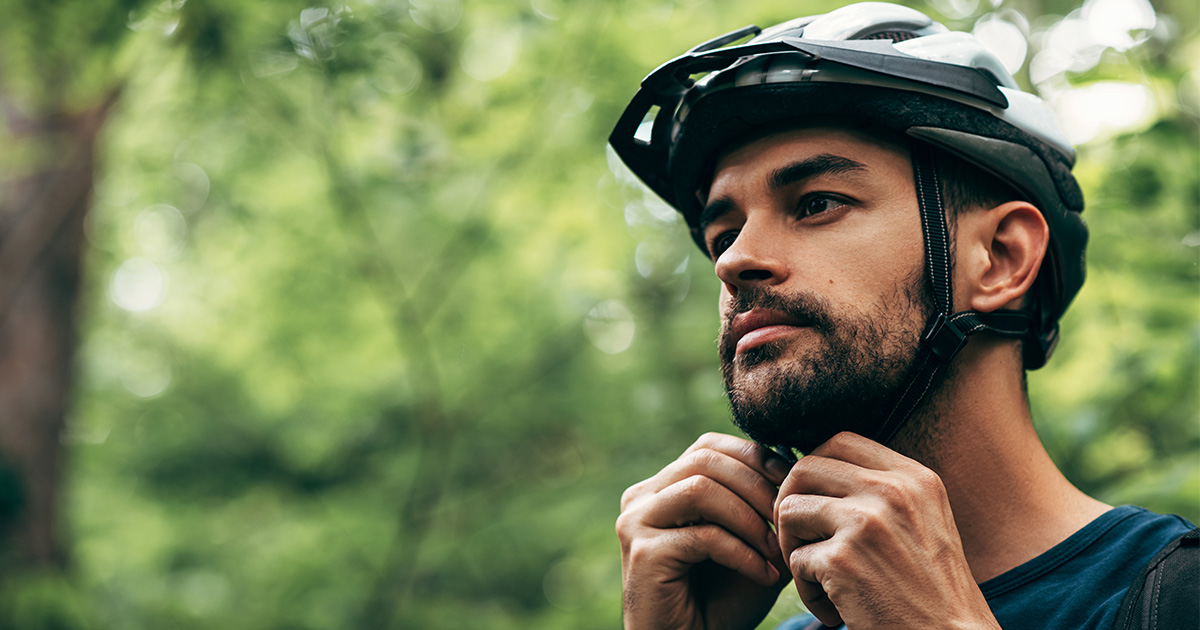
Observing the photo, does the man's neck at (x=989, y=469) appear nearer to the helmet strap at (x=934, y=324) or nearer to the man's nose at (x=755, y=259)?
the helmet strap at (x=934, y=324)

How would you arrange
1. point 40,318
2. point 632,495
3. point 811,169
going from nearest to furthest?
point 811,169 → point 632,495 → point 40,318

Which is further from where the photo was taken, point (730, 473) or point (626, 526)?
point (626, 526)

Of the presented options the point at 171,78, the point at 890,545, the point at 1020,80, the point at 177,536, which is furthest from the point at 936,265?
the point at 177,536

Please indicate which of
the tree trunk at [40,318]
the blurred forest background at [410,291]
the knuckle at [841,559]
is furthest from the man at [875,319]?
the tree trunk at [40,318]

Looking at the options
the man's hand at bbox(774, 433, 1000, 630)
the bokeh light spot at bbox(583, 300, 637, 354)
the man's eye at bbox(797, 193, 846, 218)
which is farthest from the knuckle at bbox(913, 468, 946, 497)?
the bokeh light spot at bbox(583, 300, 637, 354)

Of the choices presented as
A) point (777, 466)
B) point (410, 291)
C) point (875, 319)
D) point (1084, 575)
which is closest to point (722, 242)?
point (875, 319)

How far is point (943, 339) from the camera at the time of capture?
84.0 inches

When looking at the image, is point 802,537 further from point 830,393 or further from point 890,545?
point 830,393

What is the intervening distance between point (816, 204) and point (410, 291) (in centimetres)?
506

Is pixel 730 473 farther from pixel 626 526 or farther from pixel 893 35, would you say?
pixel 893 35

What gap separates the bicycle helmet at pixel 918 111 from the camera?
2.17 metres

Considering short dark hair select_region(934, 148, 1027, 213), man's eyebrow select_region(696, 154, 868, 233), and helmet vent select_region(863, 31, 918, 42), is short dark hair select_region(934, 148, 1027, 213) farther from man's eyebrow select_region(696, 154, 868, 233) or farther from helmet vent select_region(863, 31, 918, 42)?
helmet vent select_region(863, 31, 918, 42)

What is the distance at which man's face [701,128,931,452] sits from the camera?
6.81 feet

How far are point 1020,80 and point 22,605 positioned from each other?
22.9 feet
